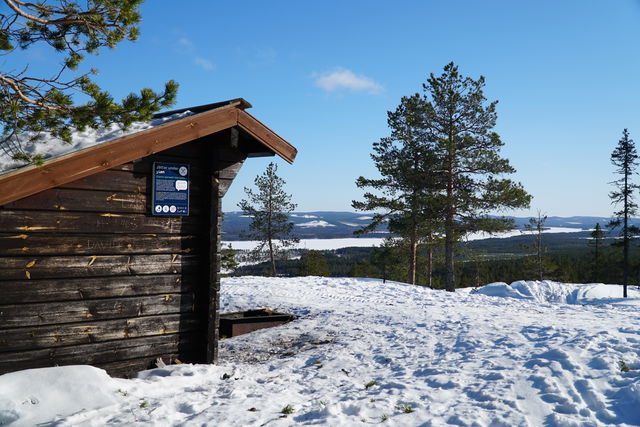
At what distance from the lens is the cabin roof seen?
5137mm

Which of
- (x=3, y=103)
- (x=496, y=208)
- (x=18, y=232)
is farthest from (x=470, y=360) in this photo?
(x=496, y=208)

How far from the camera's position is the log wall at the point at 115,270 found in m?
5.50

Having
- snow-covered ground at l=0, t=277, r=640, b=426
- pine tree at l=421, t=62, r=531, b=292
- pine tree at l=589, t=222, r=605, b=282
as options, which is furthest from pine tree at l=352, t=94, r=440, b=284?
pine tree at l=589, t=222, r=605, b=282

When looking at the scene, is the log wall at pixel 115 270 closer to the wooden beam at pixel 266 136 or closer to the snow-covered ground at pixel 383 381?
the wooden beam at pixel 266 136

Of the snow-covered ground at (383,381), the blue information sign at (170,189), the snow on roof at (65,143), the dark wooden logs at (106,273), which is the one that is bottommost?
the snow-covered ground at (383,381)

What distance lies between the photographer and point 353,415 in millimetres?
4977

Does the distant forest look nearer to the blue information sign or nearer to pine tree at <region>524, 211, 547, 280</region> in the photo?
pine tree at <region>524, 211, 547, 280</region>

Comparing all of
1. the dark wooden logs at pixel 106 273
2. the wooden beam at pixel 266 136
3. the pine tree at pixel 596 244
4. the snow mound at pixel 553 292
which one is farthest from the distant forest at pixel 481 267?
the dark wooden logs at pixel 106 273

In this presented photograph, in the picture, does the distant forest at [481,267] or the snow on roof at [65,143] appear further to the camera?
the distant forest at [481,267]

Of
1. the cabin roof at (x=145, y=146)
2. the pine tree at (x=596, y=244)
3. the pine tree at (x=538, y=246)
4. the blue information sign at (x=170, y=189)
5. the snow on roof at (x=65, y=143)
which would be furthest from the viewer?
the pine tree at (x=596, y=244)

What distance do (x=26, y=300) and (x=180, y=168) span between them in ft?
8.15

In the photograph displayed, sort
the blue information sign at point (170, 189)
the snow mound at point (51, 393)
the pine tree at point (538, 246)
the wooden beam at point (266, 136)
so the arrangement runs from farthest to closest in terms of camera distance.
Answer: the pine tree at point (538, 246) → the wooden beam at point (266, 136) → the blue information sign at point (170, 189) → the snow mound at point (51, 393)

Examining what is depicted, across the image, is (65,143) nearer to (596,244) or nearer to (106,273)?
(106,273)

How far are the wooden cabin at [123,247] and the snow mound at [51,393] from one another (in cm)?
34
